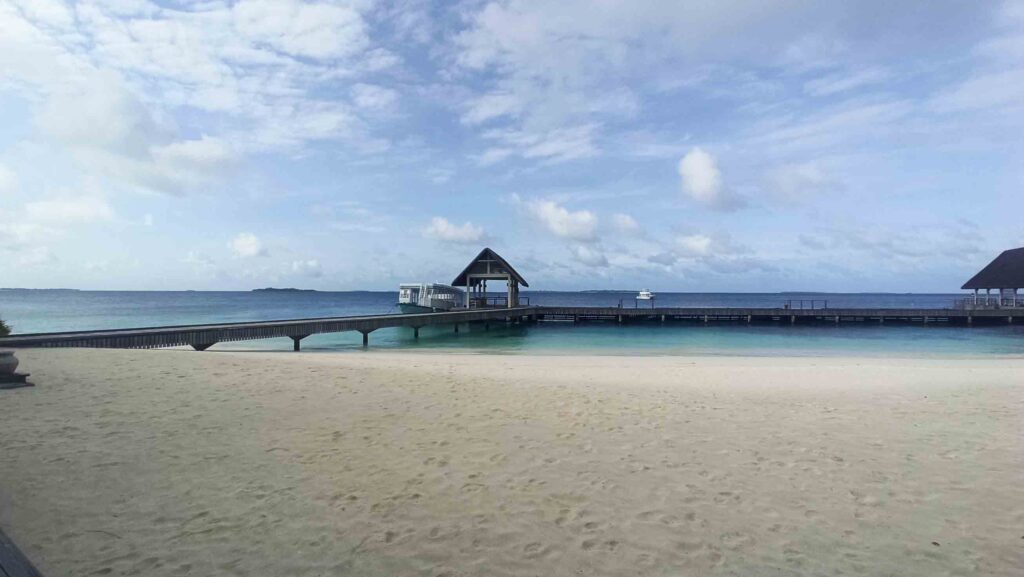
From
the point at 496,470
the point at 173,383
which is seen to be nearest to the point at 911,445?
the point at 496,470

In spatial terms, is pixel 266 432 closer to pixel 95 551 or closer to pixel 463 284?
pixel 95 551

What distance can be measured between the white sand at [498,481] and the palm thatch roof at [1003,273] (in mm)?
44197

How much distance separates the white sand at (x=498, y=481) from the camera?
146 inches

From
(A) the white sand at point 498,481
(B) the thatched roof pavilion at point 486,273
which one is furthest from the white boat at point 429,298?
(A) the white sand at point 498,481

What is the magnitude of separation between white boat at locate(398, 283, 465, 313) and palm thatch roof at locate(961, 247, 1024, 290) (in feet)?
144

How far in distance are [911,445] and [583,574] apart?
17.1 ft

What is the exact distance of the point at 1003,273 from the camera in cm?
4303

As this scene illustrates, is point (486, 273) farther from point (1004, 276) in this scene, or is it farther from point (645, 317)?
point (1004, 276)

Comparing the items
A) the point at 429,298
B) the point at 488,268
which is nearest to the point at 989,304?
the point at 488,268

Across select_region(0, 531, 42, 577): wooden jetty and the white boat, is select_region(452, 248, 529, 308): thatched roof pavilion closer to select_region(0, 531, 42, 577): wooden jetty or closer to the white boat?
the white boat

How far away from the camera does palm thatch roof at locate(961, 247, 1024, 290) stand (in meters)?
41.4

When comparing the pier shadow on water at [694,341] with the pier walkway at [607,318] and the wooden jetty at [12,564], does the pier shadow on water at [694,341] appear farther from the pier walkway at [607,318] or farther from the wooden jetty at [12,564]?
the wooden jetty at [12,564]

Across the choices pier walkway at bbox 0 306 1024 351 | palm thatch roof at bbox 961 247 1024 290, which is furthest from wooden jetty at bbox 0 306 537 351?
palm thatch roof at bbox 961 247 1024 290

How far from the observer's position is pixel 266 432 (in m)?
6.56
